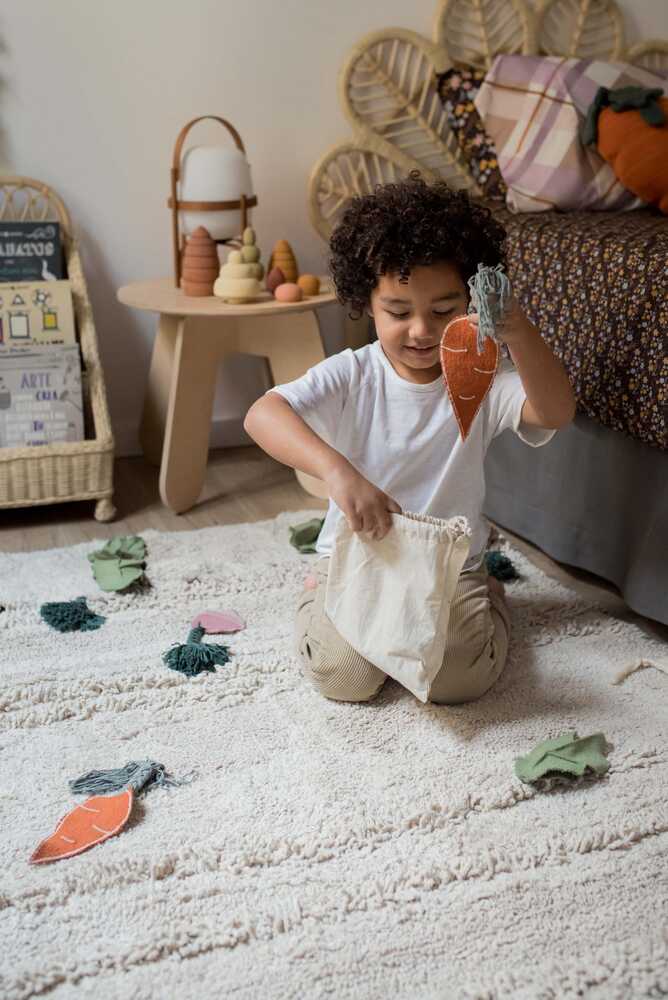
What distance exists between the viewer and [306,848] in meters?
1.02

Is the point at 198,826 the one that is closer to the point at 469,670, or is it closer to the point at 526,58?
the point at 469,670

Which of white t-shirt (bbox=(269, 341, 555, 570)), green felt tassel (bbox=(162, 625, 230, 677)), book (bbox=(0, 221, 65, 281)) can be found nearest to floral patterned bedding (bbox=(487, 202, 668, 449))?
white t-shirt (bbox=(269, 341, 555, 570))

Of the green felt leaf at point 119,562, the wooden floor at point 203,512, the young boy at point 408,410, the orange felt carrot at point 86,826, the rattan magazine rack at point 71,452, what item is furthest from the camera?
the rattan magazine rack at point 71,452

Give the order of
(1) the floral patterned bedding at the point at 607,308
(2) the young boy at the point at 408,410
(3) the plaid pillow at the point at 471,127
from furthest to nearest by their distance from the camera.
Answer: (3) the plaid pillow at the point at 471,127 < (1) the floral patterned bedding at the point at 607,308 < (2) the young boy at the point at 408,410

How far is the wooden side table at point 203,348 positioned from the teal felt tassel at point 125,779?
891 millimetres

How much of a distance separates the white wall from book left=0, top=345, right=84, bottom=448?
1.16 feet

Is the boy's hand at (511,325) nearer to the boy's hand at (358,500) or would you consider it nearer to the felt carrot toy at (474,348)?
the felt carrot toy at (474,348)

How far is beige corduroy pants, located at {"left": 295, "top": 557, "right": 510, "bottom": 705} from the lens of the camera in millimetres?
1257

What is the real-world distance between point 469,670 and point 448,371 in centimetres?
38

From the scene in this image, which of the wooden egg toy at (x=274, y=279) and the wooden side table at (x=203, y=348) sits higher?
the wooden egg toy at (x=274, y=279)

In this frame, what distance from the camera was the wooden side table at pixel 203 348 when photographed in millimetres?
1893

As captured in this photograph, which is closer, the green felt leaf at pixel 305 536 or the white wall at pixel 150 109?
the green felt leaf at pixel 305 536

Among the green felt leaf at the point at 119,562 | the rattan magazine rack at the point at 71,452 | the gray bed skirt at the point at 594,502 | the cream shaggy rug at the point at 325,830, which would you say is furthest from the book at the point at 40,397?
the gray bed skirt at the point at 594,502

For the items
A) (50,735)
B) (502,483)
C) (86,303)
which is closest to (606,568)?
(502,483)
